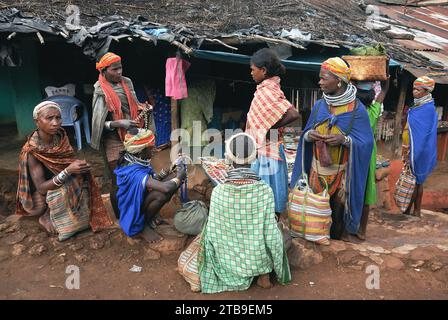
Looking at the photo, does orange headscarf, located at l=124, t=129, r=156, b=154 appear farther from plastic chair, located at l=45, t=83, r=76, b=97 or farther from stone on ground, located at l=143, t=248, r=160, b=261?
plastic chair, located at l=45, t=83, r=76, b=97

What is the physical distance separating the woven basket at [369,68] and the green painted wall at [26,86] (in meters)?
5.90

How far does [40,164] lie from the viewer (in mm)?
3447

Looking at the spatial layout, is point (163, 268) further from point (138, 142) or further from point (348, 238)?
point (348, 238)

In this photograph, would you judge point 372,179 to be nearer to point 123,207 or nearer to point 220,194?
point 220,194

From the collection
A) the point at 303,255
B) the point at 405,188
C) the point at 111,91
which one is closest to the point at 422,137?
the point at 405,188

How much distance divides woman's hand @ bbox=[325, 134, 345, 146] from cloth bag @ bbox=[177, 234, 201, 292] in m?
1.41

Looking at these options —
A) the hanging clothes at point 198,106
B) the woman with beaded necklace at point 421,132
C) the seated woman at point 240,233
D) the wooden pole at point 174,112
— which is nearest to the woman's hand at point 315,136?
the seated woman at point 240,233

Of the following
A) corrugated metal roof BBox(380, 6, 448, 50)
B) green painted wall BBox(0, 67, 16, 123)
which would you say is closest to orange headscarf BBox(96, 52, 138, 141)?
green painted wall BBox(0, 67, 16, 123)

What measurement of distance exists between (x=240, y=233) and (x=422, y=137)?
361cm

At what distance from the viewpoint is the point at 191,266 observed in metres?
3.01

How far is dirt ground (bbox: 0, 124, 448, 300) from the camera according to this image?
9.66ft

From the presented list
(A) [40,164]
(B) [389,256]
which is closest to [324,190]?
(B) [389,256]

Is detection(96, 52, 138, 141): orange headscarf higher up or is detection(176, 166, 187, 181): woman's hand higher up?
detection(96, 52, 138, 141): orange headscarf

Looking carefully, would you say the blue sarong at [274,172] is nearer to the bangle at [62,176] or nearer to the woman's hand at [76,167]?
the woman's hand at [76,167]
